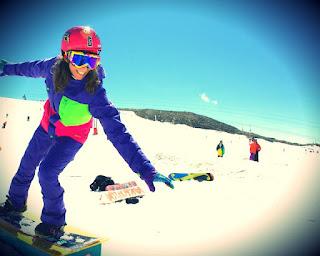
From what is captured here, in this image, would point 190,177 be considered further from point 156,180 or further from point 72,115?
point 72,115

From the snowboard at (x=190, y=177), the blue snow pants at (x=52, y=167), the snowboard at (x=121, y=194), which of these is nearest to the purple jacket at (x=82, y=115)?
the blue snow pants at (x=52, y=167)

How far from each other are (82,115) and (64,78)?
45cm

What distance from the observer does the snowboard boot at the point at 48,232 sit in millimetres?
3236

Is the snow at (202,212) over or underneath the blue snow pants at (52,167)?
underneath

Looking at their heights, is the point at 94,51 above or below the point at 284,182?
above

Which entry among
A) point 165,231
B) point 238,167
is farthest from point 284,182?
point 165,231

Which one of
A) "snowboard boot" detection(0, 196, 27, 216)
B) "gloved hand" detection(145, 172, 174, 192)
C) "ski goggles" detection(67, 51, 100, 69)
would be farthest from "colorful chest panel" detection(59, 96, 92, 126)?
"snowboard boot" detection(0, 196, 27, 216)

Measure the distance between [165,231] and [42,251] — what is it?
2.31 meters

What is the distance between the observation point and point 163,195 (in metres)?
7.09

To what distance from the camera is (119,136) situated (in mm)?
3141

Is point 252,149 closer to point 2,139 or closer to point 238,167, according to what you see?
point 238,167

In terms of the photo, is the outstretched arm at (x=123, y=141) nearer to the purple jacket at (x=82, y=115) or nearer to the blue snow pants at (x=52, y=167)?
the purple jacket at (x=82, y=115)

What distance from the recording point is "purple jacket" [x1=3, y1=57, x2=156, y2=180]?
3.08m

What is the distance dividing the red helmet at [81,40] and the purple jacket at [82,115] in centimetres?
35
